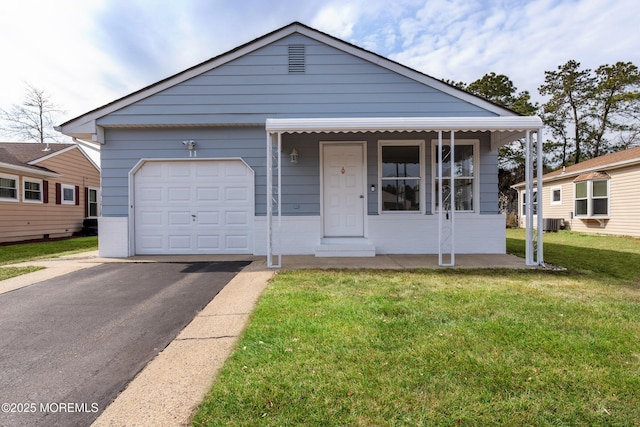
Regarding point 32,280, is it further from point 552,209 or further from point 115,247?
point 552,209

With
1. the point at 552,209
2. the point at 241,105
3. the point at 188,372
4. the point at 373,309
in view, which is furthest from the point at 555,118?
the point at 188,372

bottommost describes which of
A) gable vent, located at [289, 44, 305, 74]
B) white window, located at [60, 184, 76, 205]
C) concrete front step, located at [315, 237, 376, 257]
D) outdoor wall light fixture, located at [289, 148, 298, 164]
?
concrete front step, located at [315, 237, 376, 257]

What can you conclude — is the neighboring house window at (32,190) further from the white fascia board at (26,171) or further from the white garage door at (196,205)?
the white garage door at (196,205)

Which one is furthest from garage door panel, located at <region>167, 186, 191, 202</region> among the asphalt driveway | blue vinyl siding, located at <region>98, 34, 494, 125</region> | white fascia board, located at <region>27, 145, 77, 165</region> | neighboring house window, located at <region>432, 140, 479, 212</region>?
white fascia board, located at <region>27, 145, 77, 165</region>

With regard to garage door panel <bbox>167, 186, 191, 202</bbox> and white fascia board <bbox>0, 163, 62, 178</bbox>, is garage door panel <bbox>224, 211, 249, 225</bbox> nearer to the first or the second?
garage door panel <bbox>167, 186, 191, 202</bbox>

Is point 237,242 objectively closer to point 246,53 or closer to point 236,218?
point 236,218

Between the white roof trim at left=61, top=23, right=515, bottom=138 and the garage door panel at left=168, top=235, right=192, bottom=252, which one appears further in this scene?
the garage door panel at left=168, top=235, right=192, bottom=252

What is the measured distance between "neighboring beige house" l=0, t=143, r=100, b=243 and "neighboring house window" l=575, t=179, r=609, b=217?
23.4 m

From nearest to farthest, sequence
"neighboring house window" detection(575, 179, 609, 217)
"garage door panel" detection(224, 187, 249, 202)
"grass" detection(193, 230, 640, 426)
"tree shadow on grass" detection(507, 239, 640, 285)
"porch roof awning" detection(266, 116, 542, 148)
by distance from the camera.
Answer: "grass" detection(193, 230, 640, 426)
"tree shadow on grass" detection(507, 239, 640, 285)
"porch roof awning" detection(266, 116, 542, 148)
"garage door panel" detection(224, 187, 249, 202)
"neighboring house window" detection(575, 179, 609, 217)

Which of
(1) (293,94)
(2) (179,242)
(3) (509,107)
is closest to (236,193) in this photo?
(2) (179,242)

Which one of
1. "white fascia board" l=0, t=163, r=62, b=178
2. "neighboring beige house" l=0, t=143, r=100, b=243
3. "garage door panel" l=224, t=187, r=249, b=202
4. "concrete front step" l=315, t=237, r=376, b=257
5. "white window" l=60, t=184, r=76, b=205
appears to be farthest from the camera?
"white window" l=60, t=184, r=76, b=205

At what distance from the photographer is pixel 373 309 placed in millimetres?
3463

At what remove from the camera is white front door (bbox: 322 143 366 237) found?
755 centimetres

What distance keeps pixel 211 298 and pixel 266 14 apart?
813 cm
